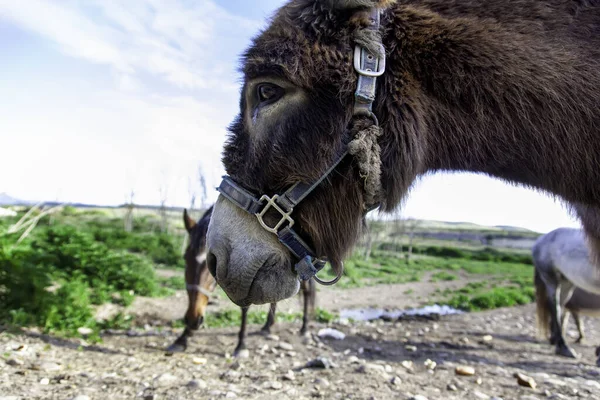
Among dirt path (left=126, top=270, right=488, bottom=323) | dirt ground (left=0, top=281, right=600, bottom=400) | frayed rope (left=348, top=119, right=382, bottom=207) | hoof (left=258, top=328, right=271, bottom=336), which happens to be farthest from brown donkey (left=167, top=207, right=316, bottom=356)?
frayed rope (left=348, top=119, right=382, bottom=207)

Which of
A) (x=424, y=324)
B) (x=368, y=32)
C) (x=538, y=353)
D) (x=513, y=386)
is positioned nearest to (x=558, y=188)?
(x=368, y=32)

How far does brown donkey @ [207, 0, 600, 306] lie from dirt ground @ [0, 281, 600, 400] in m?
2.86

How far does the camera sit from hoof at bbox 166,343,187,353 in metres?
6.67

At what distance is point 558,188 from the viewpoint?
2.16 meters

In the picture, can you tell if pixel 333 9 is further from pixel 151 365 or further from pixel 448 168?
pixel 151 365

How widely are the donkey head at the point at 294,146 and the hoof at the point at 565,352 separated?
25.4ft

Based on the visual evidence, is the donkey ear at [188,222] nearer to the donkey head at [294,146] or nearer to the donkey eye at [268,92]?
the donkey head at [294,146]

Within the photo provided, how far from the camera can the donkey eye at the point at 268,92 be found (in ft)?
6.93

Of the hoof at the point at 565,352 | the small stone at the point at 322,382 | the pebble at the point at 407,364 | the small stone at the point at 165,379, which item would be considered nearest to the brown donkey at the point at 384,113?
the small stone at the point at 322,382

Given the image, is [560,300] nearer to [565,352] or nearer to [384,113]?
[565,352]

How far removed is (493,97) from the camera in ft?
6.71

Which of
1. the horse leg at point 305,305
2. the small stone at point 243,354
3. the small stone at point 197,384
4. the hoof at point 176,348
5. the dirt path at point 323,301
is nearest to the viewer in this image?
the small stone at point 197,384

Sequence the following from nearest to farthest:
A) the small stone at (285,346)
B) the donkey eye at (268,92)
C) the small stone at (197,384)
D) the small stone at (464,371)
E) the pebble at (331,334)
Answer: the donkey eye at (268,92), the small stone at (197,384), the small stone at (464,371), the small stone at (285,346), the pebble at (331,334)

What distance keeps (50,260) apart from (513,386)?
8580 millimetres
